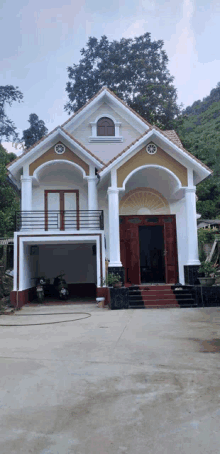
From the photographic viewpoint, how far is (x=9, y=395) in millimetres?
3639

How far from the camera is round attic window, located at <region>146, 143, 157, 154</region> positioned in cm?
1238

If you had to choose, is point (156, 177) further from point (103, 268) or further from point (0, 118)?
point (0, 118)

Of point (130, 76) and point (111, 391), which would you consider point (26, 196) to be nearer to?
point (111, 391)

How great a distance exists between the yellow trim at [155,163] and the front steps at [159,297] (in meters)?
3.82

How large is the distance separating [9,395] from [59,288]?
10051 millimetres

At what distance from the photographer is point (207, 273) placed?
1146 cm

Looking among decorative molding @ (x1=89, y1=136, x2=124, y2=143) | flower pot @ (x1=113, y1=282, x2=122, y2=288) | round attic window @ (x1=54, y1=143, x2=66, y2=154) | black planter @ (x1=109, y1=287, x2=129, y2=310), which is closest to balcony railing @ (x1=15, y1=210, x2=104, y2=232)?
round attic window @ (x1=54, y1=143, x2=66, y2=154)

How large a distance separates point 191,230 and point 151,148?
3.25 meters

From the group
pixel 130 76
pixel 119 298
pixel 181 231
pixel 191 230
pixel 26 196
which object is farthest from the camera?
pixel 130 76

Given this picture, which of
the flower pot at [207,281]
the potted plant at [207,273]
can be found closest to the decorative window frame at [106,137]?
the potted plant at [207,273]

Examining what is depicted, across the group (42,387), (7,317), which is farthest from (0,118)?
(42,387)

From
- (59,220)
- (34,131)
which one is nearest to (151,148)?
(59,220)

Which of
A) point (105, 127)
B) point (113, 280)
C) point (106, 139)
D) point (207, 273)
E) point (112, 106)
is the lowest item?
point (113, 280)

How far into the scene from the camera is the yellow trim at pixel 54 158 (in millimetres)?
13047
